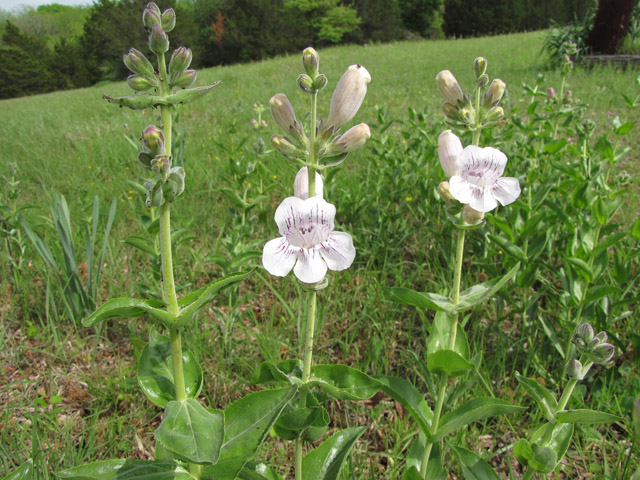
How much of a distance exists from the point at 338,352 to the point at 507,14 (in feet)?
Result: 151

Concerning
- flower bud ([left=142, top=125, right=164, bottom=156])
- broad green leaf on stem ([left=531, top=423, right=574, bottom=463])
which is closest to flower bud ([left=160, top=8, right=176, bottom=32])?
flower bud ([left=142, top=125, right=164, bottom=156])

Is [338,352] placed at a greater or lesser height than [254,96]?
lesser

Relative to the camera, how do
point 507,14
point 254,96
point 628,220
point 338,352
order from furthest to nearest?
point 507,14, point 254,96, point 628,220, point 338,352

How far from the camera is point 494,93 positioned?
166cm

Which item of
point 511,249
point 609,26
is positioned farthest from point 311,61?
point 609,26

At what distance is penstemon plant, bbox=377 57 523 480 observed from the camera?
4.84 ft

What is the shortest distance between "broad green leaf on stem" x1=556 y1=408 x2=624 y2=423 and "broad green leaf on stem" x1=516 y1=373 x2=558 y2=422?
3 cm

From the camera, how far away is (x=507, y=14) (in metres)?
40.2

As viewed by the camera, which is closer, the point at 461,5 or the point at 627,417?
the point at 627,417

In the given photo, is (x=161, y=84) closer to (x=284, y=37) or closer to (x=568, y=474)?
(x=568, y=474)

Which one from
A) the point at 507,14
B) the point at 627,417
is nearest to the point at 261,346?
the point at 627,417

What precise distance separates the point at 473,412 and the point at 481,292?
1.36 feet

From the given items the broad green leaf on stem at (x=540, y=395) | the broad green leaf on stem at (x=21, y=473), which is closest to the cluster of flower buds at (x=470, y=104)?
the broad green leaf on stem at (x=540, y=395)

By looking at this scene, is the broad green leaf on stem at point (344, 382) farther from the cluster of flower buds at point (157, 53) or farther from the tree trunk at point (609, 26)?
the tree trunk at point (609, 26)
